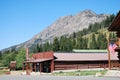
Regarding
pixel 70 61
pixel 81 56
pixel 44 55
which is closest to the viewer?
pixel 70 61

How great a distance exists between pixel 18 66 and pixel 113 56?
39214 mm

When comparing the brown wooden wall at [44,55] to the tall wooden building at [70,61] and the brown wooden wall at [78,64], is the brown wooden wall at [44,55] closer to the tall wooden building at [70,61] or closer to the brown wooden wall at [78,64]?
the tall wooden building at [70,61]

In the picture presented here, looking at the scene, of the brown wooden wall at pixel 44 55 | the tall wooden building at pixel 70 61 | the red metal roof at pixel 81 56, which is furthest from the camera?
the red metal roof at pixel 81 56

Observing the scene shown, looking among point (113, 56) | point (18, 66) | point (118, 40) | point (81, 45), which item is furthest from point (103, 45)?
point (118, 40)

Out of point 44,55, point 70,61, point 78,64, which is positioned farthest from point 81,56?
point 44,55

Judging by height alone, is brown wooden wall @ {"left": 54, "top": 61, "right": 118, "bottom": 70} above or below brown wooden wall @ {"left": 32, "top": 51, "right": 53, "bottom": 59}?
below

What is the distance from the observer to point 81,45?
14975 cm

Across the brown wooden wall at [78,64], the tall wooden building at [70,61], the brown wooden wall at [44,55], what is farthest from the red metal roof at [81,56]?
the brown wooden wall at [44,55]

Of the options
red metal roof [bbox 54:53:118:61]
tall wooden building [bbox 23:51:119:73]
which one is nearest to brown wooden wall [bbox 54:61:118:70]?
tall wooden building [bbox 23:51:119:73]

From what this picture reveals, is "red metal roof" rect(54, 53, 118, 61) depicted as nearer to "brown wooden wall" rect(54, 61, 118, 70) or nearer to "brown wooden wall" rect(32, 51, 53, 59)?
"brown wooden wall" rect(54, 61, 118, 70)

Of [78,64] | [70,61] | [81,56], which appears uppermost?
[81,56]

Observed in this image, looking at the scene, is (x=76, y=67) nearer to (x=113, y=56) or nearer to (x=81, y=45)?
(x=113, y=56)

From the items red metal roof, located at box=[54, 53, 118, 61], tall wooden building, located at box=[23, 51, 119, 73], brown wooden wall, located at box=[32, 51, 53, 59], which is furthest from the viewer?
red metal roof, located at box=[54, 53, 118, 61]

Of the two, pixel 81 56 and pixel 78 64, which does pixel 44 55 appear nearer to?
pixel 78 64
